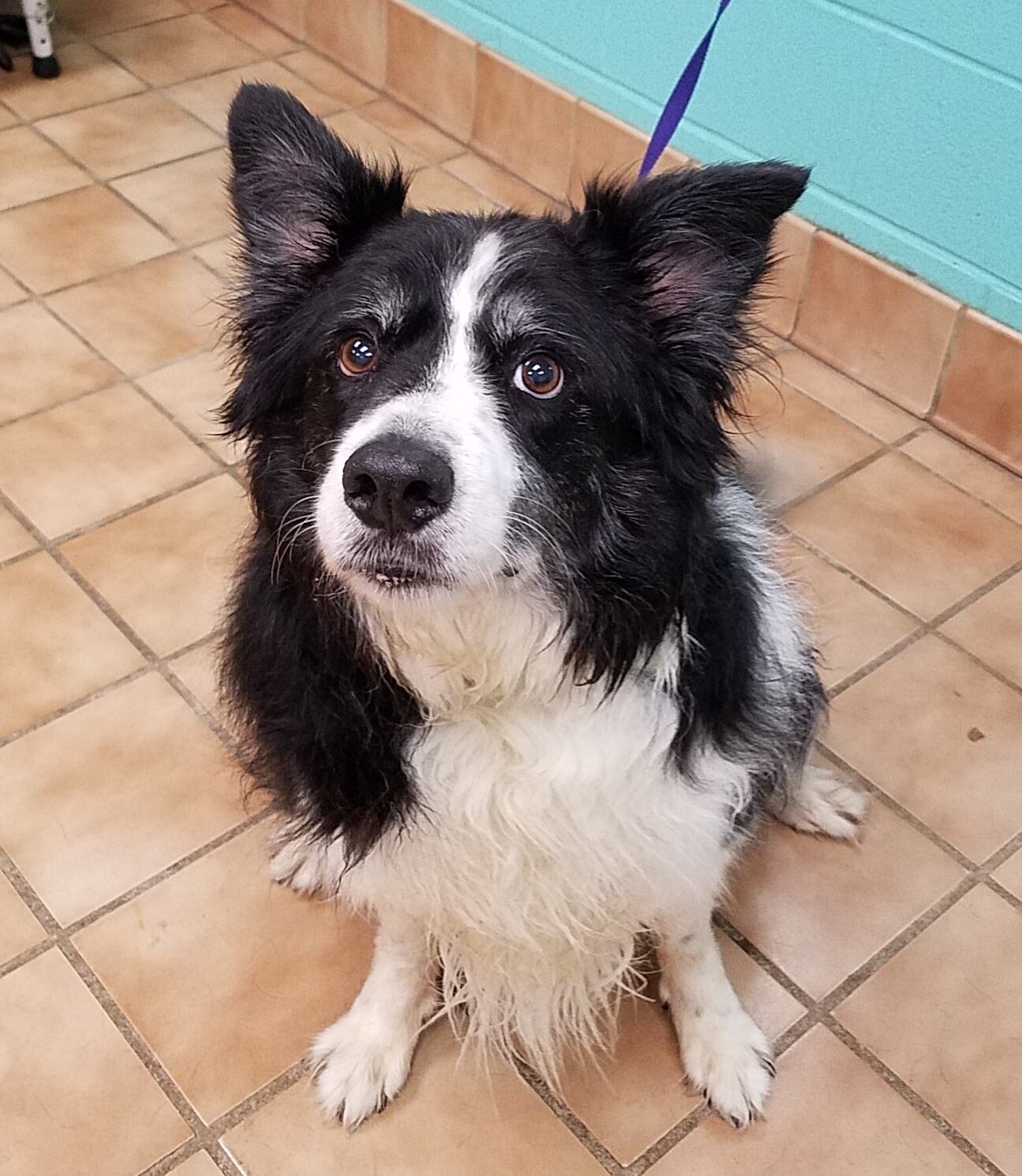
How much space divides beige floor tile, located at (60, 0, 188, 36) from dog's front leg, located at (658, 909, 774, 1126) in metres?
3.30

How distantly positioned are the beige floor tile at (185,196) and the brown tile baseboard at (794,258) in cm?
59

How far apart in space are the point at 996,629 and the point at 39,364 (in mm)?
1946

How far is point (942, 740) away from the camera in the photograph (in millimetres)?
1997

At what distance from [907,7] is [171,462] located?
5.15 feet

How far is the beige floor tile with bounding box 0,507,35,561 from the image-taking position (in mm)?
2248

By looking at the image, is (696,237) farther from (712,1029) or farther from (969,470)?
(969,470)

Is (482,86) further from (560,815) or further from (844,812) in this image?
(560,815)

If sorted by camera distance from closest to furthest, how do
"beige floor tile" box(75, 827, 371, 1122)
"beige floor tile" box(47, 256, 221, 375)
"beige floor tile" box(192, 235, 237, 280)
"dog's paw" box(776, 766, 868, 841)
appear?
1. "beige floor tile" box(75, 827, 371, 1122)
2. "dog's paw" box(776, 766, 868, 841)
3. "beige floor tile" box(47, 256, 221, 375)
4. "beige floor tile" box(192, 235, 237, 280)

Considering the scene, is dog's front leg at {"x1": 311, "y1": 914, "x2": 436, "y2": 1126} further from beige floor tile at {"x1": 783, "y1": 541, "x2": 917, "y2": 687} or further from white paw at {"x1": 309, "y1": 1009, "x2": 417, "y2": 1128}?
beige floor tile at {"x1": 783, "y1": 541, "x2": 917, "y2": 687}

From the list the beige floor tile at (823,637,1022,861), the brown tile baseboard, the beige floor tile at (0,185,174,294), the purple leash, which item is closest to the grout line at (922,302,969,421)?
the brown tile baseboard

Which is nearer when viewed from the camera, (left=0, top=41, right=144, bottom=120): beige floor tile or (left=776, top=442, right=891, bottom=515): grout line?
(left=776, top=442, right=891, bottom=515): grout line

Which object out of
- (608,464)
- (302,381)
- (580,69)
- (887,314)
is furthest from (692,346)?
(580,69)

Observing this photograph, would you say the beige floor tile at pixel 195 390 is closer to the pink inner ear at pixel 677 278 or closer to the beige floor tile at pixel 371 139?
the beige floor tile at pixel 371 139

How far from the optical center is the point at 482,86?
125 inches
